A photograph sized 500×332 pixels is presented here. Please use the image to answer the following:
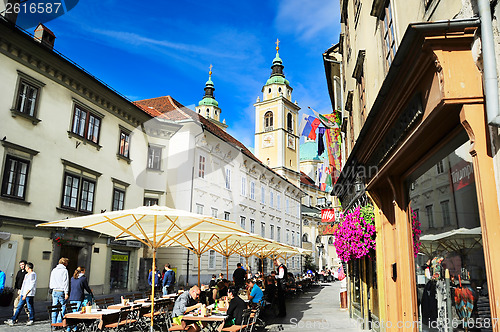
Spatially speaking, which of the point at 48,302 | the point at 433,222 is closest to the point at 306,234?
the point at 48,302

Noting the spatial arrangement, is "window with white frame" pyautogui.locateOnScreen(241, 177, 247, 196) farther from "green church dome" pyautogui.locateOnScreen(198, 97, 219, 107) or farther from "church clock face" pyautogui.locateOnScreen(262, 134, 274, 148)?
"green church dome" pyautogui.locateOnScreen(198, 97, 219, 107)

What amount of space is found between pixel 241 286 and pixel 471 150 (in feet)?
51.8

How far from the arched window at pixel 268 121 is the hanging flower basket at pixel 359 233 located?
52983 mm

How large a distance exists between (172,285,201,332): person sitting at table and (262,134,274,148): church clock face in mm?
50828

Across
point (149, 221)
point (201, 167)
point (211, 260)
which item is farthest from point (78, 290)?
point (211, 260)

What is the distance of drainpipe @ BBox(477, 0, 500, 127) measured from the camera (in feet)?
11.3

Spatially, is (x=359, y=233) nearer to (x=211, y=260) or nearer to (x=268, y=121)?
(x=211, y=260)

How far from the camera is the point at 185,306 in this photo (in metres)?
9.44

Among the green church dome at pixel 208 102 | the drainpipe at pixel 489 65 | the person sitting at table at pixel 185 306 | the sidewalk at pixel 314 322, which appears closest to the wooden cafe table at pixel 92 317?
the person sitting at table at pixel 185 306

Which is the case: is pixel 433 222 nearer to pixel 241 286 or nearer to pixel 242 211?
pixel 241 286

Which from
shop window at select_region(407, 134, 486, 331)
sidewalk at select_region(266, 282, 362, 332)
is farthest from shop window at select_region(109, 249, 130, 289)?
shop window at select_region(407, 134, 486, 331)

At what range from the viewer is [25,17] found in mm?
17297

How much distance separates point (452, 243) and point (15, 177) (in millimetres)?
16554

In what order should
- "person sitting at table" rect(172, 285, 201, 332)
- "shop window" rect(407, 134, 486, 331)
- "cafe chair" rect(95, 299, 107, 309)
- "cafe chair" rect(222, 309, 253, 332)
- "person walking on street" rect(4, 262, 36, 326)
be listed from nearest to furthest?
"shop window" rect(407, 134, 486, 331), "cafe chair" rect(222, 309, 253, 332), "person sitting at table" rect(172, 285, 201, 332), "cafe chair" rect(95, 299, 107, 309), "person walking on street" rect(4, 262, 36, 326)
